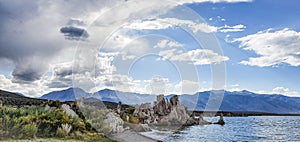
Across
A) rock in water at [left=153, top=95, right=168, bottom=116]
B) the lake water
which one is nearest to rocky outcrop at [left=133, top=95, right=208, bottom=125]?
rock in water at [left=153, top=95, right=168, bottom=116]

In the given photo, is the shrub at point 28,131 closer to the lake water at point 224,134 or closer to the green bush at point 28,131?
the green bush at point 28,131

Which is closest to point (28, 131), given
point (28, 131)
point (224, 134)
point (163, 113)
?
point (28, 131)

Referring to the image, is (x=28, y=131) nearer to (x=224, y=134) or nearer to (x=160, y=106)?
(x=224, y=134)

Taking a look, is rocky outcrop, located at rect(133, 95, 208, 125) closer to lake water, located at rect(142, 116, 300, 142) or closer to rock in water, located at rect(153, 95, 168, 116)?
rock in water, located at rect(153, 95, 168, 116)

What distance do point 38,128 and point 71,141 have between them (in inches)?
175

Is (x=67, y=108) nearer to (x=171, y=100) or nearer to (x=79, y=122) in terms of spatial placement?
(x=79, y=122)

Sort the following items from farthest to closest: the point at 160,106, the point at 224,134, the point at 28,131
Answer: the point at 160,106 < the point at 224,134 < the point at 28,131

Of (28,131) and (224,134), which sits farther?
(224,134)

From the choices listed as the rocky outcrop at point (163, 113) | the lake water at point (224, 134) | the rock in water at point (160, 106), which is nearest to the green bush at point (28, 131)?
the lake water at point (224, 134)

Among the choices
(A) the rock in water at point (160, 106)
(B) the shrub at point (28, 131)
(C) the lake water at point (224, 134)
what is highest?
(A) the rock in water at point (160, 106)

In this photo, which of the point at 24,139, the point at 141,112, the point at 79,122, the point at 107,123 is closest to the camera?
the point at 24,139

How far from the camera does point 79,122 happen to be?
117 ft

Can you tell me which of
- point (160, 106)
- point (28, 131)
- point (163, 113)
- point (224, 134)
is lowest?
point (224, 134)

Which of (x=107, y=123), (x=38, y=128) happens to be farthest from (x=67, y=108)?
(x=38, y=128)
